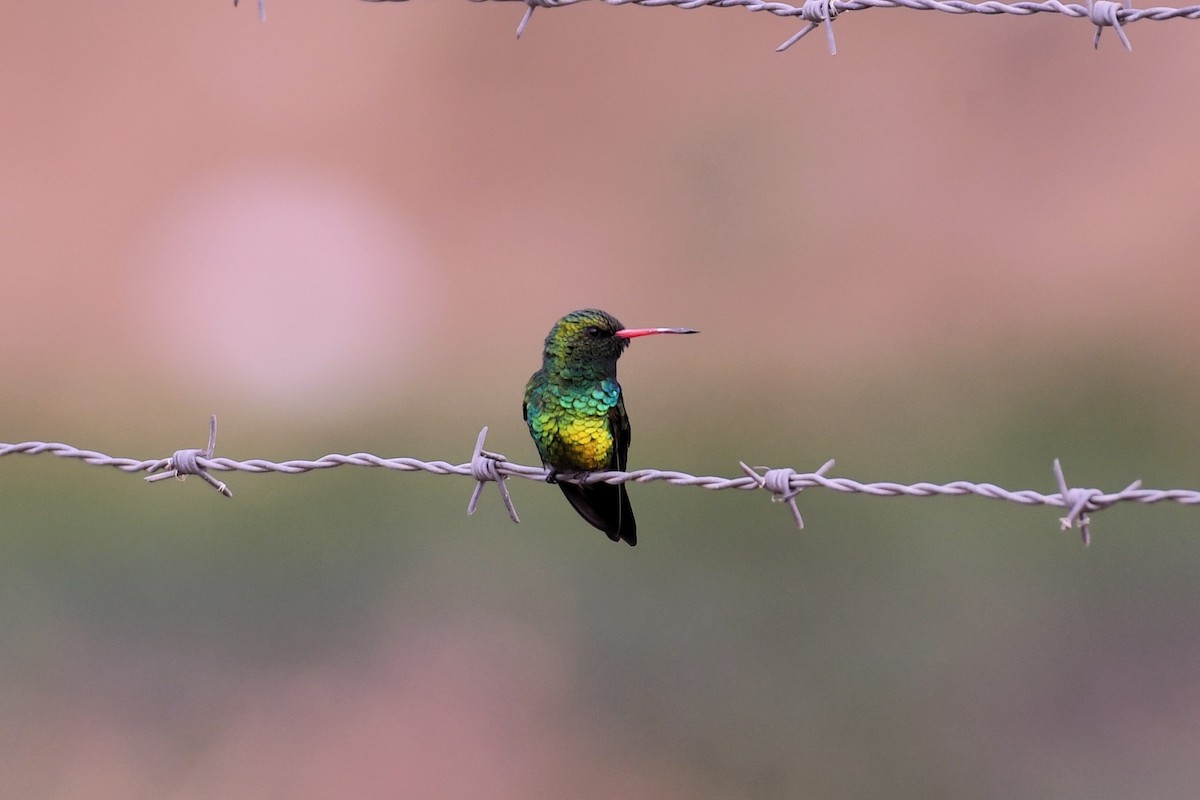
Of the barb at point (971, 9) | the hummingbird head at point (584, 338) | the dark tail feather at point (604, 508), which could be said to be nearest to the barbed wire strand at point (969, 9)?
the barb at point (971, 9)

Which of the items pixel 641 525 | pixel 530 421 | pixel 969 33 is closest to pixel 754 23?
pixel 969 33

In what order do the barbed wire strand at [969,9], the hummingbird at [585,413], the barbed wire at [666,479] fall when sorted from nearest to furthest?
the barbed wire at [666,479] → the barbed wire strand at [969,9] → the hummingbird at [585,413]

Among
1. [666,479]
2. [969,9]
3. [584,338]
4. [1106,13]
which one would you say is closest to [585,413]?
[584,338]

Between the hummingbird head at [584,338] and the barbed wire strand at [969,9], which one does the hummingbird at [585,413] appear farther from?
the barbed wire strand at [969,9]

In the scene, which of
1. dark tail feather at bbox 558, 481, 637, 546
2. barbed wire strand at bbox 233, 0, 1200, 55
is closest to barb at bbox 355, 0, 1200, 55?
barbed wire strand at bbox 233, 0, 1200, 55

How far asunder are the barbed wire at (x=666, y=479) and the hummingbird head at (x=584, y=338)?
0.39 m

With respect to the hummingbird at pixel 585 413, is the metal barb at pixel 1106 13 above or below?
above

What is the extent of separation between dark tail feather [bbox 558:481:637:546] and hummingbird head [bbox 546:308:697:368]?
16.1 inches

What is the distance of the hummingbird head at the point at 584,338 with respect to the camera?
4504 mm

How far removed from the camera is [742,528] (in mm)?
8938

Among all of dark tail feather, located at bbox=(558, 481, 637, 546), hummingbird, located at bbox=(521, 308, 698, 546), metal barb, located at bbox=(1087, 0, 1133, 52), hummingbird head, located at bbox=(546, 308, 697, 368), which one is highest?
metal barb, located at bbox=(1087, 0, 1133, 52)

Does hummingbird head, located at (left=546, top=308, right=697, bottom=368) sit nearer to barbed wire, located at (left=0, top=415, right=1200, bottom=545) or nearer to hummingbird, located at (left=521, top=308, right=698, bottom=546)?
hummingbird, located at (left=521, top=308, right=698, bottom=546)

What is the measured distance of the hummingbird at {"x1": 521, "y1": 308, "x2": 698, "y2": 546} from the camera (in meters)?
4.43

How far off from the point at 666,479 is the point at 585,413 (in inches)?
37.3
